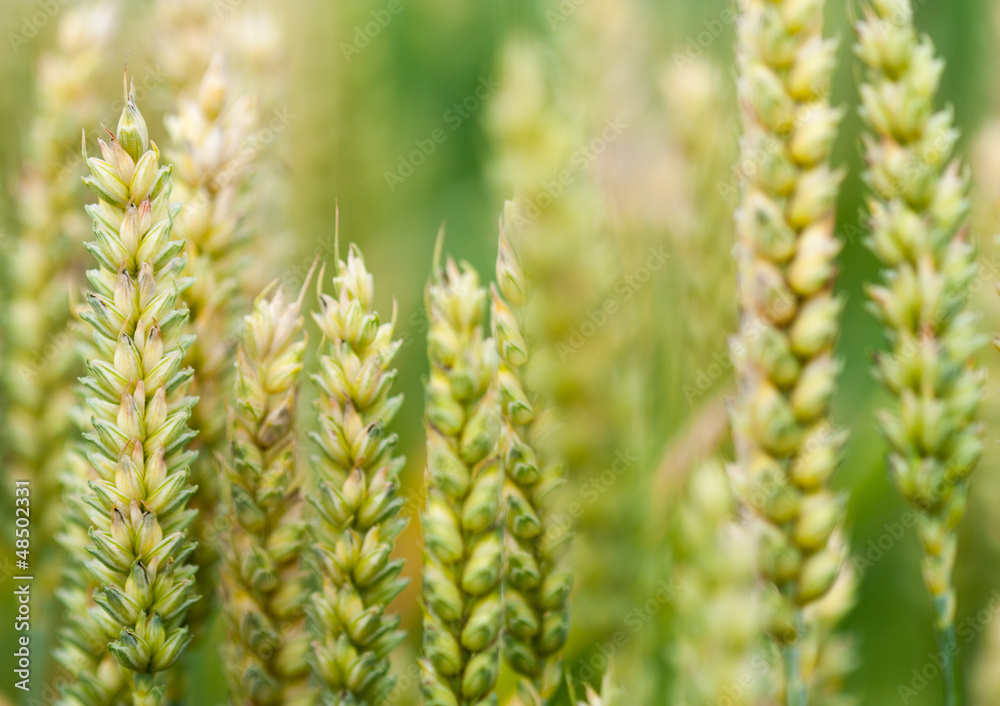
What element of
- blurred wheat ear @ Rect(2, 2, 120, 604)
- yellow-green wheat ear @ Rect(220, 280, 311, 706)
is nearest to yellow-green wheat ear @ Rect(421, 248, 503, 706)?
yellow-green wheat ear @ Rect(220, 280, 311, 706)

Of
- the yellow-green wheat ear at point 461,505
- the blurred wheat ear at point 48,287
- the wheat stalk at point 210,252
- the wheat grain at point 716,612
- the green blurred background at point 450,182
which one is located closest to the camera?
the wheat grain at point 716,612

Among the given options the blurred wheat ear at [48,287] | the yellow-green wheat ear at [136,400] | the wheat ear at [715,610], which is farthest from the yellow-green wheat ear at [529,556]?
the blurred wheat ear at [48,287]

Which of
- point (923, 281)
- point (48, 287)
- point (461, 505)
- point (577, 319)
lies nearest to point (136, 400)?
point (461, 505)

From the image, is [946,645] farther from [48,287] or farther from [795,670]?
[48,287]

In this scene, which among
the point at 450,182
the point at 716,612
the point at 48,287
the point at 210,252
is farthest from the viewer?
the point at 450,182

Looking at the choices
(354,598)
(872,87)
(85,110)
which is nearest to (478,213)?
(85,110)

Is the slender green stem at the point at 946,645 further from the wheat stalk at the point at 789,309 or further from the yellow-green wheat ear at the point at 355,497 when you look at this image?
the yellow-green wheat ear at the point at 355,497
